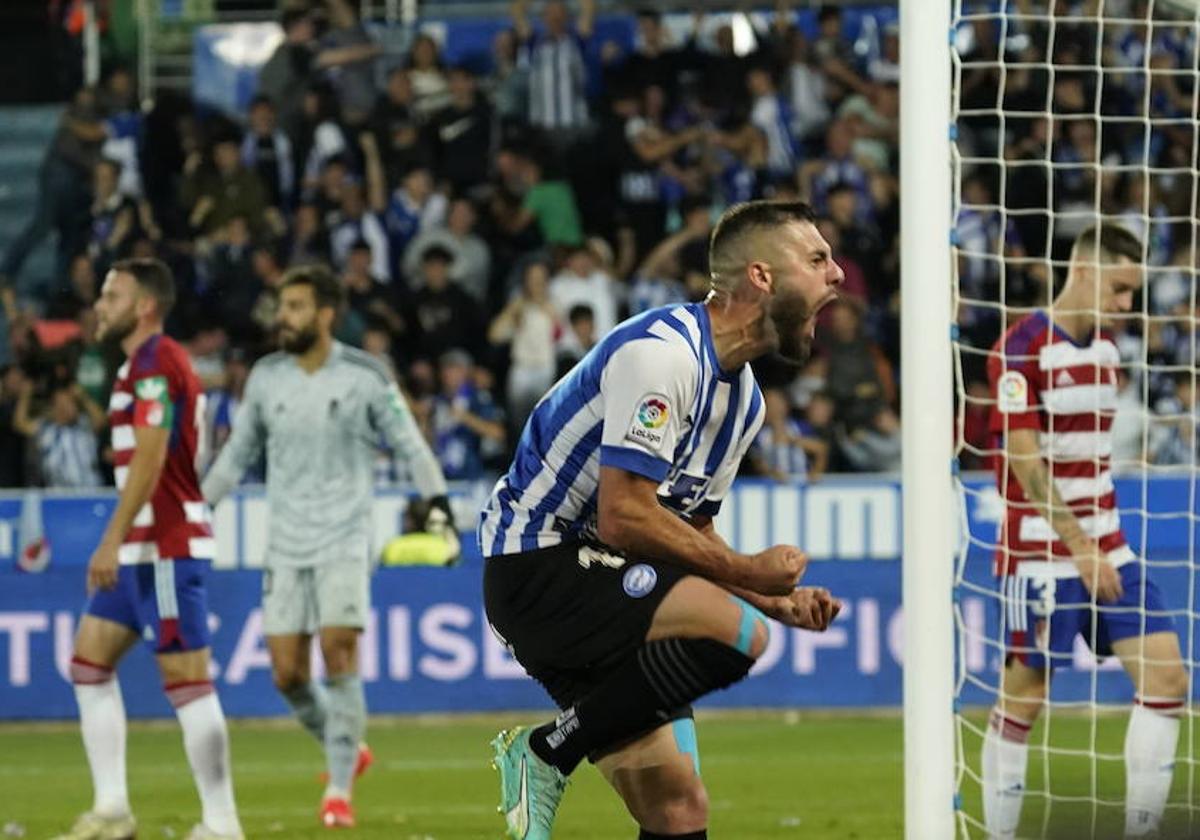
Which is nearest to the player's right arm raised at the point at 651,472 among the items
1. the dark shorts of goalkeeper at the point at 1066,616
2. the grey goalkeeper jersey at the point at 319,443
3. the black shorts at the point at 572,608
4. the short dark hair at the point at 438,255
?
the black shorts at the point at 572,608

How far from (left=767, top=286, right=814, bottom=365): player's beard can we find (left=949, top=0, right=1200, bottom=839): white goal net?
3.99 meters

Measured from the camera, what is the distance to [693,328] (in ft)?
18.2

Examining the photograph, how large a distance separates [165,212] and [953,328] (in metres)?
11.5

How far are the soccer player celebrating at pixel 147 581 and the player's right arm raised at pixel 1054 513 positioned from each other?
291 cm

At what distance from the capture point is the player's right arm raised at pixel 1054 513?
7.61 m

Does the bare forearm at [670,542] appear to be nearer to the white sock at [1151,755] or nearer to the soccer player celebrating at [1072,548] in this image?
the soccer player celebrating at [1072,548]

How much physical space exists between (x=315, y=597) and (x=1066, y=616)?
3.15 m

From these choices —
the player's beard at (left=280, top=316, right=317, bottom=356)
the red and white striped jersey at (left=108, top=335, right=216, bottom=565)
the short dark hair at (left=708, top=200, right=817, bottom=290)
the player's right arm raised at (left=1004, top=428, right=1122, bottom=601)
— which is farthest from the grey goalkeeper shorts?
the short dark hair at (left=708, top=200, right=817, bottom=290)

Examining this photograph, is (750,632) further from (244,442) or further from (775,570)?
(244,442)

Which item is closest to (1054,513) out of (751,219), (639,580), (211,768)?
(751,219)

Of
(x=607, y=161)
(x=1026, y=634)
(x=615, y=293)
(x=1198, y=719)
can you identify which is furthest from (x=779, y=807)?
(x=607, y=161)

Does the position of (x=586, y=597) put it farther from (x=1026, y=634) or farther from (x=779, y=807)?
(x=779, y=807)

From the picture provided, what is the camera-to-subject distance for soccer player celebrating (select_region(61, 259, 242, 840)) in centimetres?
801

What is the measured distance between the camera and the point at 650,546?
5.38 m
